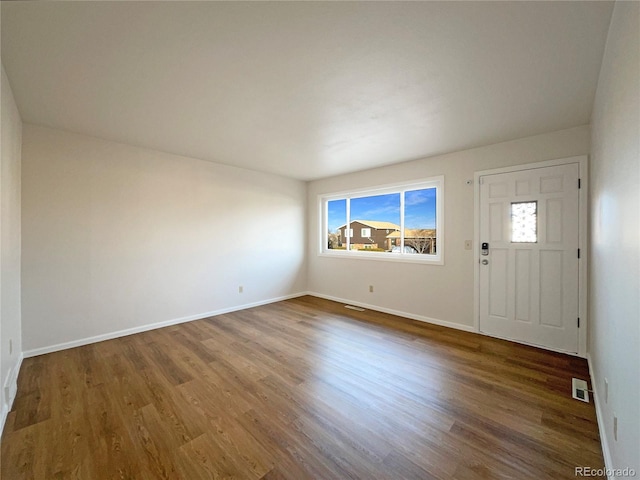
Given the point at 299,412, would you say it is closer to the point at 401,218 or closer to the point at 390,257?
the point at 390,257

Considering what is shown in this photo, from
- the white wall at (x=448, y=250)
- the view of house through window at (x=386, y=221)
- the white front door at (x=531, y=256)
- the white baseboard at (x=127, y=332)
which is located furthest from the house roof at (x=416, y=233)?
the white baseboard at (x=127, y=332)

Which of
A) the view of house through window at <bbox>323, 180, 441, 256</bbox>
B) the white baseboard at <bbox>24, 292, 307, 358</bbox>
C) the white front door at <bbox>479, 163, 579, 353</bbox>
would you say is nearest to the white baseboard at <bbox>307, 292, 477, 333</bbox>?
the white front door at <bbox>479, 163, 579, 353</bbox>

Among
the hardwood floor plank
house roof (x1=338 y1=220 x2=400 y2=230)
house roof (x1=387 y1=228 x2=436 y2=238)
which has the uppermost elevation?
house roof (x1=338 y1=220 x2=400 y2=230)

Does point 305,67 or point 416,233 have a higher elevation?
point 305,67

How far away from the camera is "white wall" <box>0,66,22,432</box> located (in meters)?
1.82

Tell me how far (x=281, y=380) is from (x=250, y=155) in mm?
2985

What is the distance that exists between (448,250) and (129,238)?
4321 mm

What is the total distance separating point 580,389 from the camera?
216 cm

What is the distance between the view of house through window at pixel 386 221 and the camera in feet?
13.1

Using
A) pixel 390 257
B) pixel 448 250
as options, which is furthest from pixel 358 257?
pixel 448 250

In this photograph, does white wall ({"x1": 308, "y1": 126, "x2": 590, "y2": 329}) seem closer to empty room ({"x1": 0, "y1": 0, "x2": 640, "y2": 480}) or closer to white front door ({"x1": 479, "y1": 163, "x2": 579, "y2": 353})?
empty room ({"x1": 0, "y1": 0, "x2": 640, "y2": 480})

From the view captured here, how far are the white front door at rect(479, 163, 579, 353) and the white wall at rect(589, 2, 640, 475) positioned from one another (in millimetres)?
1366

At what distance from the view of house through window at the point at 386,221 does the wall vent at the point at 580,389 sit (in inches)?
78.8

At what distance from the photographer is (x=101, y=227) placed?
3.17 meters
